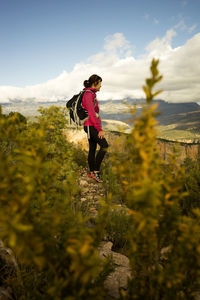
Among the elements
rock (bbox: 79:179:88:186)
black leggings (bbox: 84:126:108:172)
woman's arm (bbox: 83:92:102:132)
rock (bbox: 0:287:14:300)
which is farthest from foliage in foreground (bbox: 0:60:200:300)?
rock (bbox: 79:179:88:186)

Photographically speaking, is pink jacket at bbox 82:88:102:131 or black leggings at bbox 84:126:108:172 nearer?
pink jacket at bbox 82:88:102:131

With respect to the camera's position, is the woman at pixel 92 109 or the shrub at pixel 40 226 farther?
the woman at pixel 92 109

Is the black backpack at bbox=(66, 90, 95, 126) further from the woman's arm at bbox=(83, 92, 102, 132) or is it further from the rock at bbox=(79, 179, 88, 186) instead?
the rock at bbox=(79, 179, 88, 186)

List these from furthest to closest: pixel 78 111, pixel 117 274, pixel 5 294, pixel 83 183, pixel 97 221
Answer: pixel 83 183 < pixel 78 111 < pixel 117 274 < pixel 5 294 < pixel 97 221

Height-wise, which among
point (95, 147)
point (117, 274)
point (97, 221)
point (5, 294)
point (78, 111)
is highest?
point (78, 111)

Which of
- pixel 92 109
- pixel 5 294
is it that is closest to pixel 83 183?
pixel 92 109

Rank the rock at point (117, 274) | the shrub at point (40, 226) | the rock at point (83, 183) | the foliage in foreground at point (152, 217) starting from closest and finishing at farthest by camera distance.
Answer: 1. the shrub at point (40, 226)
2. the foliage in foreground at point (152, 217)
3. the rock at point (117, 274)
4. the rock at point (83, 183)

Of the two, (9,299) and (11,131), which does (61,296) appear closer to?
(9,299)

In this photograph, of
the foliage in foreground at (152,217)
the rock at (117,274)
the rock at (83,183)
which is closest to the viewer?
the foliage in foreground at (152,217)

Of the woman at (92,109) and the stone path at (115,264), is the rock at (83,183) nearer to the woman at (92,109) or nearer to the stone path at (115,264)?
the stone path at (115,264)

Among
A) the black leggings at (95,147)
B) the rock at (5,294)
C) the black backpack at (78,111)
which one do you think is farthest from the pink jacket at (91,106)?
the rock at (5,294)

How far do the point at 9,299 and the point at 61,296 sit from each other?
2.85 ft

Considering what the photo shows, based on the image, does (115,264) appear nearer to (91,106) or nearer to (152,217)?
(152,217)

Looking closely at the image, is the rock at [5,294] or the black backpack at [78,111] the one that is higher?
the black backpack at [78,111]
